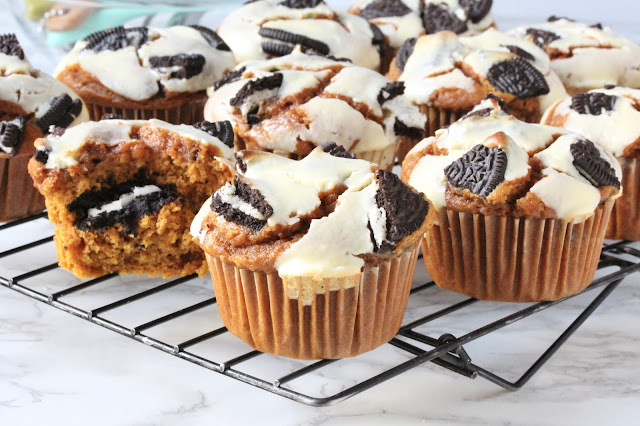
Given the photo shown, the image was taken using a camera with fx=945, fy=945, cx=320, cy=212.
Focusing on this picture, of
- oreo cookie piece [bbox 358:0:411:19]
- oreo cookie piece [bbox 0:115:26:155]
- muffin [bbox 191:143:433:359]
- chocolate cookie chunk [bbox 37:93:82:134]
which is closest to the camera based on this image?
muffin [bbox 191:143:433:359]

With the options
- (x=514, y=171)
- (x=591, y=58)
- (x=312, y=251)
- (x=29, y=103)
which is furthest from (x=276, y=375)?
(x=591, y=58)

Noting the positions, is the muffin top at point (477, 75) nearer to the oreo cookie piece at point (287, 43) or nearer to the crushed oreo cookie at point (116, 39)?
the oreo cookie piece at point (287, 43)

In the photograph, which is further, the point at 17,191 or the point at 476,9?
the point at 476,9

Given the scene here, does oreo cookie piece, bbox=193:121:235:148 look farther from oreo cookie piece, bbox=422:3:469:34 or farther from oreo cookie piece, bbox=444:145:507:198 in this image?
oreo cookie piece, bbox=422:3:469:34

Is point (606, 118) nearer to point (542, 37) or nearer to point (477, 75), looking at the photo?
point (477, 75)

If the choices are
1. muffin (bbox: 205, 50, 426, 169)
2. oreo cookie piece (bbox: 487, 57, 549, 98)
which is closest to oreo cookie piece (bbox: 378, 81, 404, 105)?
muffin (bbox: 205, 50, 426, 169)

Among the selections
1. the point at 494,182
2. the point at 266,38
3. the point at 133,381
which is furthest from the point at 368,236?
the point at 266,38
